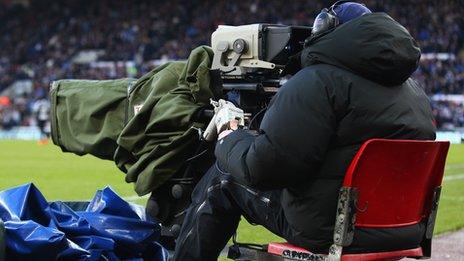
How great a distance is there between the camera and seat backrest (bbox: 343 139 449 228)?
284 centimetres

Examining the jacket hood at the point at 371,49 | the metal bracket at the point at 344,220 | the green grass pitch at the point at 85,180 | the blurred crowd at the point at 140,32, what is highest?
the jacket hood at the point at 371,49

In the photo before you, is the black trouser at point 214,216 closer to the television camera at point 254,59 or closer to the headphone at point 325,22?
the television camera at point 254,59

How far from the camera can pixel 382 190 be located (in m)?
2.93

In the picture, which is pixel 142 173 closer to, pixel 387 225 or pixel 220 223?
pixel 220 223

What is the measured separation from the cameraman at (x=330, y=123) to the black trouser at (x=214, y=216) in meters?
0.23

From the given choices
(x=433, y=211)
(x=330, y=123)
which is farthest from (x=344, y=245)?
(x=433, y=211)

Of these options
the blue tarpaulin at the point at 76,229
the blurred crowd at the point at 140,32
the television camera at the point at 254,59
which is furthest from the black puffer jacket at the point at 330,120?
the blurred crowd at the point at 140,32

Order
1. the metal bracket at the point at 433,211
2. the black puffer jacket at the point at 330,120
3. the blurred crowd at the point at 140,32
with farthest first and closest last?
1. the blurred crowd at the point at 140,32
2. the metal bracket at the point at 433,211
3. the black puffer jacket at the point at 330,120

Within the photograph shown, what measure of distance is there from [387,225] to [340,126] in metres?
0.45

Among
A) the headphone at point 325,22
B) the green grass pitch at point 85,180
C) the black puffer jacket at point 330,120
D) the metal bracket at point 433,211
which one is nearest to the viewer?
the black puffer jacket at point 330,120

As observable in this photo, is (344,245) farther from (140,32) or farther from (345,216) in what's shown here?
(140,32)

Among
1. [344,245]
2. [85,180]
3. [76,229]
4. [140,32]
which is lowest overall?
[140,32]

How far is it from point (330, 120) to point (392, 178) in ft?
1.14

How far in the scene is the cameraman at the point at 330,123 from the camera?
2842mm
